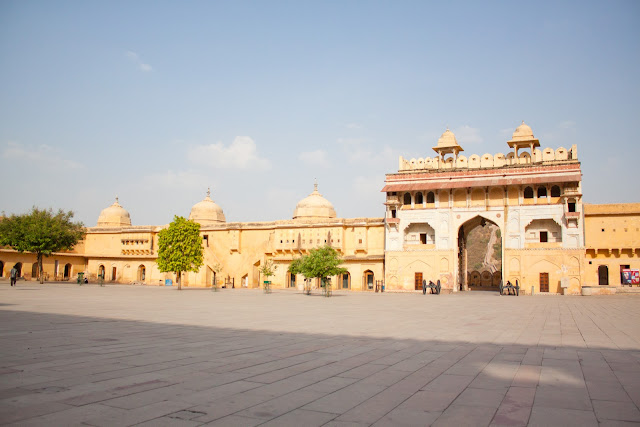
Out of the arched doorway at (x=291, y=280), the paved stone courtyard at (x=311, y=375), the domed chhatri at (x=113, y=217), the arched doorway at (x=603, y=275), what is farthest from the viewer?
the domed chhatri at (x=113, y=217)

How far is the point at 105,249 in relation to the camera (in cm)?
5416

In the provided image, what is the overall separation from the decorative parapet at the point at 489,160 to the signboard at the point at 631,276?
27.8 ft

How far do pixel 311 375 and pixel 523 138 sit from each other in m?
37.5

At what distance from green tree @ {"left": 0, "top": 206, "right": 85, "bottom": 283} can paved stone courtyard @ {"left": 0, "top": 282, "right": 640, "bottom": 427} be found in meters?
31.0

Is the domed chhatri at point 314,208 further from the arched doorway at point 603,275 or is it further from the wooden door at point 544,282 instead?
the arched doorway at point 603,275

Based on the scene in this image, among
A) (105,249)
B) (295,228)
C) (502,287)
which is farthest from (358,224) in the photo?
(105,249)

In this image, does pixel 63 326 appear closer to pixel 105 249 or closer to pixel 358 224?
pixel 358 224

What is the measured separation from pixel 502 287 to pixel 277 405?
109 feet

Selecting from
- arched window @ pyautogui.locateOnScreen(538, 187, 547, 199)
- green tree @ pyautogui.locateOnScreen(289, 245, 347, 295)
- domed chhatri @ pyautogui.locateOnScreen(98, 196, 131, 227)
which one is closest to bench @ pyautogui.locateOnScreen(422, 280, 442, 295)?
green tree @ pyautogui.locateOnScreen(289, 245, 347, 295)

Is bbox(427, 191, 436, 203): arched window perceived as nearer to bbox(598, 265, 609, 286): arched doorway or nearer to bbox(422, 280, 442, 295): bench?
bbox(422, 280, 442, 295): bench

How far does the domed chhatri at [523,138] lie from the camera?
39.3 meters

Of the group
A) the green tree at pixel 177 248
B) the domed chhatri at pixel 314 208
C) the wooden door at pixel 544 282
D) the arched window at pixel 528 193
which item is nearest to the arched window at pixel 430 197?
the arched window at pixel 528 193

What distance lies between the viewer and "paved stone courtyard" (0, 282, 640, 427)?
14.9ft

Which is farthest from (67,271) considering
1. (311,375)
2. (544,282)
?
(311,375)
